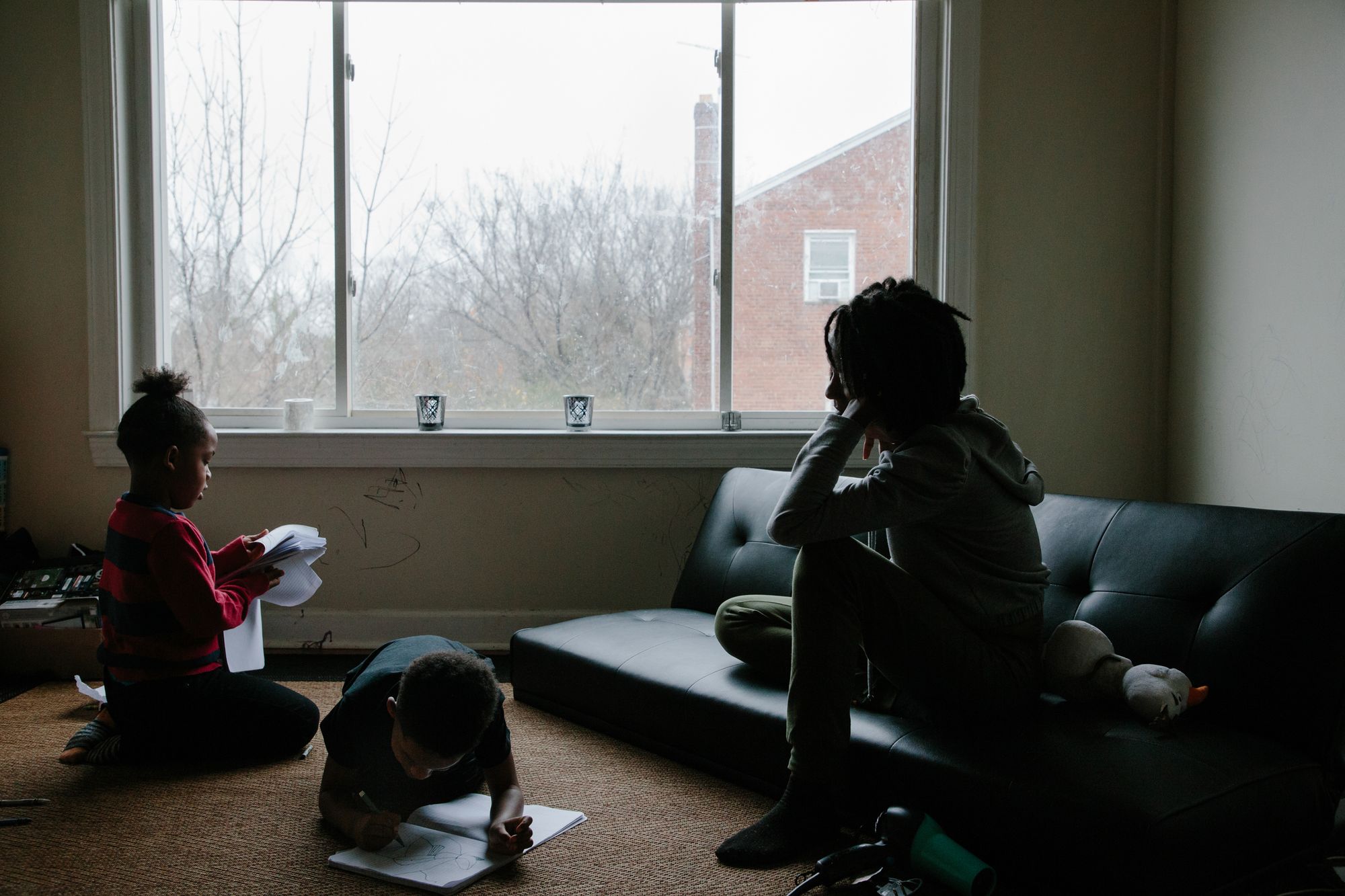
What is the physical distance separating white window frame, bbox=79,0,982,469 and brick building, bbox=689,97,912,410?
12 cm

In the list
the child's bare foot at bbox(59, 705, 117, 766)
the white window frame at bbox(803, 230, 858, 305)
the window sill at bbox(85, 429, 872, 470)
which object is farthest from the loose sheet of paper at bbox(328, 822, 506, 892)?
the white window frame at bbox(803, 230, 858, 305)

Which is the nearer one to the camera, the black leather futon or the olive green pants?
the black leather futon

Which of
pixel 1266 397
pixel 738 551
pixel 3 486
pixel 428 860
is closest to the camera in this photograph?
pixel 428 860

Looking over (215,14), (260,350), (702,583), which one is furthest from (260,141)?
(702,583)

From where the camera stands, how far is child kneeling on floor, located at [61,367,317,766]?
6.60ft

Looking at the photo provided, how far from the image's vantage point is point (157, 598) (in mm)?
2037

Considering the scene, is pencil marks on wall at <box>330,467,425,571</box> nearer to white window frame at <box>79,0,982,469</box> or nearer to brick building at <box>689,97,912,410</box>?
white window frame at <box>79,0,982,469</box>

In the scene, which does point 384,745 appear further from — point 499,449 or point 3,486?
point 3,486

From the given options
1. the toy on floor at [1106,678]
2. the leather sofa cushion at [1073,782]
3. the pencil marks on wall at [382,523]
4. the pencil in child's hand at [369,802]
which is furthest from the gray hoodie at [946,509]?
the pencil marks on wall at [382,523]

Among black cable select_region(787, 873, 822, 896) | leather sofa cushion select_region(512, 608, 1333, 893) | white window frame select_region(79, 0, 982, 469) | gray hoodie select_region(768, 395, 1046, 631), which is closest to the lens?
leather sofa cushion select_region(512, 608, 1333, 893)

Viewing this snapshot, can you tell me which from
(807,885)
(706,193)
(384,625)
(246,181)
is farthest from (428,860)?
(246,181)

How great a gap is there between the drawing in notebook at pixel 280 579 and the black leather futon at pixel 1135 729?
713mm

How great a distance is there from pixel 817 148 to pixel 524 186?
3.19 feet

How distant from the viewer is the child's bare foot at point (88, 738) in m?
2.10
